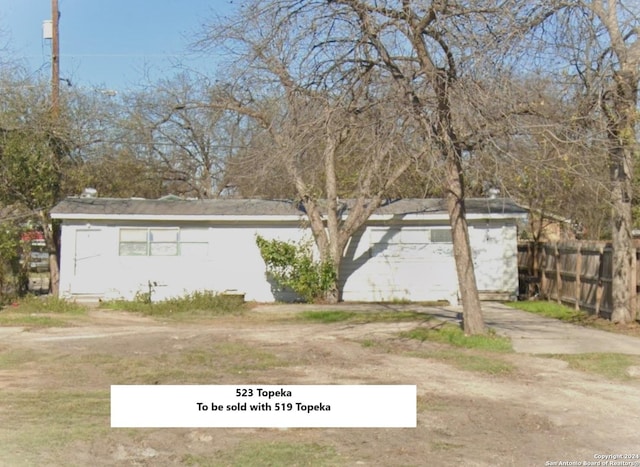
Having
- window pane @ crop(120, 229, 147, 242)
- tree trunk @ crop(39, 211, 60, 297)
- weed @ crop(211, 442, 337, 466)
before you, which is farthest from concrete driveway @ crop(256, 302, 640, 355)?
tree trunk @ crop(39, 211, 60, 297)

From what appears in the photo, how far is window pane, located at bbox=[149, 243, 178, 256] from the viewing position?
801 inches

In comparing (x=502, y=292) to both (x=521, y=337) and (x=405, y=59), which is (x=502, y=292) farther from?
(x=405, y=59)

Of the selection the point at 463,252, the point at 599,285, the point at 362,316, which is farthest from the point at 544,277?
the point at 463,252

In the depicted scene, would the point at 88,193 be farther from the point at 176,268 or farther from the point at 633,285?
the point at 633,285

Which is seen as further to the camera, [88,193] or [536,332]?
[88,193]

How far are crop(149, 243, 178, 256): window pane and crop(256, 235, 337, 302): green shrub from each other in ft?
8.35

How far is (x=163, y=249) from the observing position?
20.4 metres

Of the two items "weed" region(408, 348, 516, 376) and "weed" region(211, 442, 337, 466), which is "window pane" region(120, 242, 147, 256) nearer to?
"weed" region(408, 348, 516, 376)

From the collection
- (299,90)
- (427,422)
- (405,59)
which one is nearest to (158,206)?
(299,90)

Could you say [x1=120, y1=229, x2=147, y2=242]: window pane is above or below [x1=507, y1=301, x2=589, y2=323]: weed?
above

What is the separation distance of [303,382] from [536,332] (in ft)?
21.5

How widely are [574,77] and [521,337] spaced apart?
5106 millimetres

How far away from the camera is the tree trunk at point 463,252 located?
38.8 ft

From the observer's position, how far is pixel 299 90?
11.6 m
